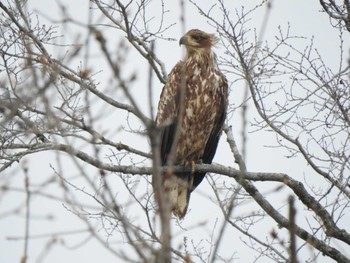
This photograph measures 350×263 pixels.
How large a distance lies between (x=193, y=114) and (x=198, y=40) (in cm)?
119

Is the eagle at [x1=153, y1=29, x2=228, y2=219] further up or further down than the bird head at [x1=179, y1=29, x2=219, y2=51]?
further down

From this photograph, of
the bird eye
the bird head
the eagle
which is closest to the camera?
the eagle

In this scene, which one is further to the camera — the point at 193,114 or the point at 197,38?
the point at 197,38

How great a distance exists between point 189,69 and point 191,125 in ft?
2.27

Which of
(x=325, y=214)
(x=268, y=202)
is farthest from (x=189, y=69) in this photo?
(x=325, y=214)

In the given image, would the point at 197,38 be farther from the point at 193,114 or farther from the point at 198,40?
the point at 193,114

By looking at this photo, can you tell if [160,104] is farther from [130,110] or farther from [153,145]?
[153,145]

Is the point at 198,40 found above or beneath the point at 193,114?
above

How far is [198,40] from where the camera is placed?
7.53 metres

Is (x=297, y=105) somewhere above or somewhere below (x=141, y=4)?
below

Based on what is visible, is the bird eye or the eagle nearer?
the eagle

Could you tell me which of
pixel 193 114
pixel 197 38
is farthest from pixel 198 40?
pixel 193 114

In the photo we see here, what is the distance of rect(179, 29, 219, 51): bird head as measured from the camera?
7383 millimetres

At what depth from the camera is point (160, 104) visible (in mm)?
7438
